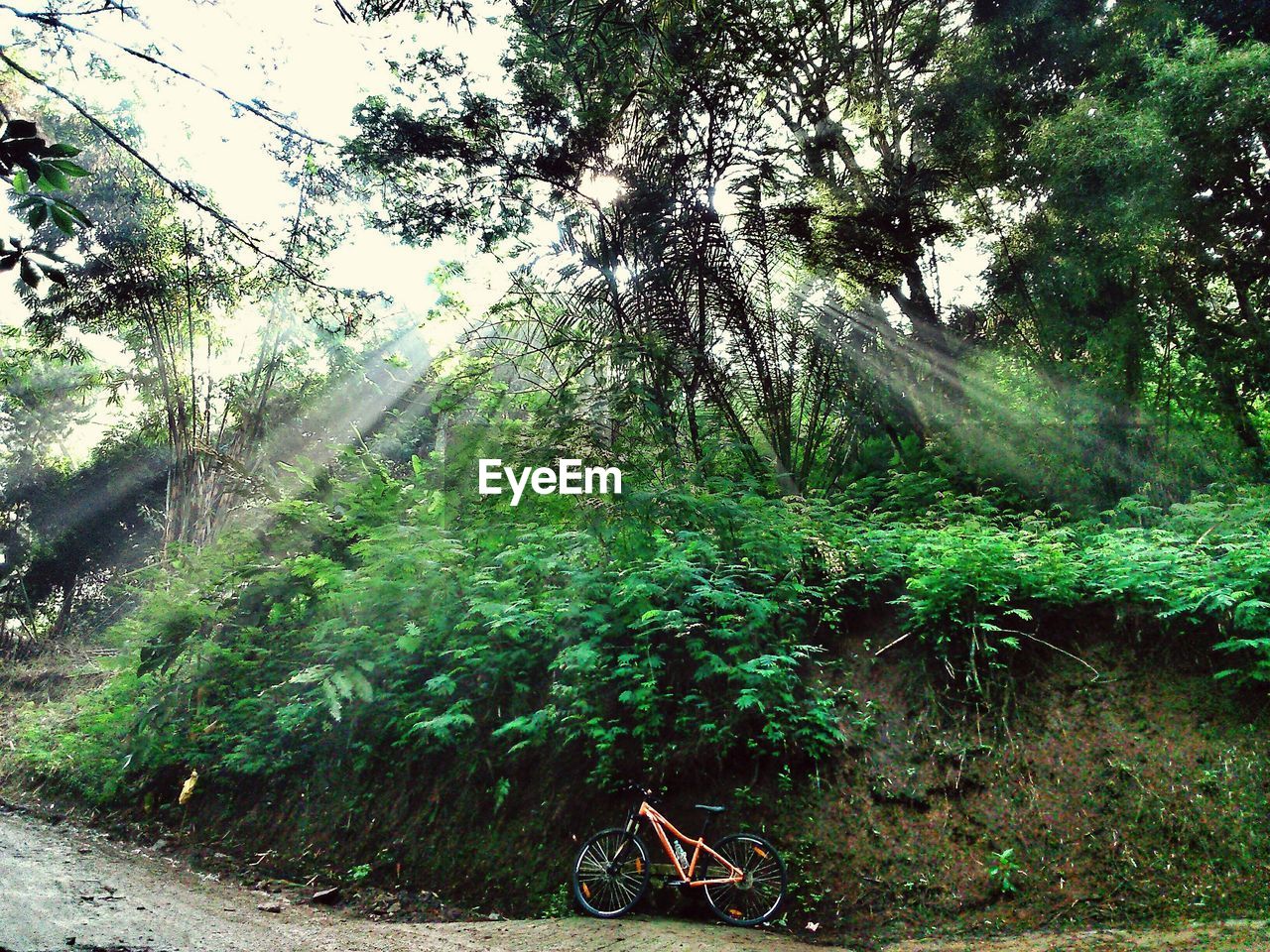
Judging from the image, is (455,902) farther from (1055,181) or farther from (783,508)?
(1055,181)

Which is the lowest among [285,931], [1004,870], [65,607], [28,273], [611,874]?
[285,931]

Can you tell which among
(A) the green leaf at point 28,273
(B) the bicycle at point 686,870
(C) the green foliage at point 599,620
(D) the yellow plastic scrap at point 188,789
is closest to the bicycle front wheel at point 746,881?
(B) the bicycle at point 686,870

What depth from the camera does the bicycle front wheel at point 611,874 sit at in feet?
14.9

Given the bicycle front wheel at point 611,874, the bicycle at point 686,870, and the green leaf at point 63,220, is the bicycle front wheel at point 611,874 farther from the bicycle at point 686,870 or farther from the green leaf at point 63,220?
the green leaf at point 63,220

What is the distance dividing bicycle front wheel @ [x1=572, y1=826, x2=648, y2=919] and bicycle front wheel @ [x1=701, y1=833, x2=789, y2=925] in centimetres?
42

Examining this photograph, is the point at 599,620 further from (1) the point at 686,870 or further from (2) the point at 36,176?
(2) the point at 36,176

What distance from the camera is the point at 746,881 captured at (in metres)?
4.42

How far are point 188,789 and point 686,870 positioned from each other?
5033 millimetres

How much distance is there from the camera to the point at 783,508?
727 cm

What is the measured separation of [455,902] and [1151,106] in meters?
10.1

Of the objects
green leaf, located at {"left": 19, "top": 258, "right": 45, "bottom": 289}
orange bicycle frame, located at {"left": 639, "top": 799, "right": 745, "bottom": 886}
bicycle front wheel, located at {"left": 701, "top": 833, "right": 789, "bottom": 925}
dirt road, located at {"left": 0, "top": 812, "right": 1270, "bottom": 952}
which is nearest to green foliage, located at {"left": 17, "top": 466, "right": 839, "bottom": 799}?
orange bicycle frame, located at {"left": 639, "top": 799, "right": 745, "bottom": 886}

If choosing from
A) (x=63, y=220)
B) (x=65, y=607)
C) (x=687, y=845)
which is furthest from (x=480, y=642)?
(x=65, y=607)

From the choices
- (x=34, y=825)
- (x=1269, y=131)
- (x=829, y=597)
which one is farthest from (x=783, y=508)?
(x=34, y=825)

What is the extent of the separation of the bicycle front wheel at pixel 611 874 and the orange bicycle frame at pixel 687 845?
0.16 metres
